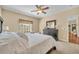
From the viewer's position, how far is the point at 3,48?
129cm

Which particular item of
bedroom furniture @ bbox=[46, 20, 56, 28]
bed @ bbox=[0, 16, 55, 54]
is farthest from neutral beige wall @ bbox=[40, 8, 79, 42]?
bed @ bbox=[0, 16, 55, 54]

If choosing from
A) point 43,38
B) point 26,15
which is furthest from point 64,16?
point 26,15

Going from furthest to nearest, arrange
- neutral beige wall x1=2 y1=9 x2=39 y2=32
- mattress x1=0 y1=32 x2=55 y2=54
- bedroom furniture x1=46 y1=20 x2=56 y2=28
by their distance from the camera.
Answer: bedroom furniture x1=46 y1=20 x2=56 y2=28 < neutral beige wall x1=2 y1=9 x2=39 y2=32 < mattress x1=0 y1=32 x2=55 y2=54

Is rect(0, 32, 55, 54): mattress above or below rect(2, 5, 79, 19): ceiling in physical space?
below

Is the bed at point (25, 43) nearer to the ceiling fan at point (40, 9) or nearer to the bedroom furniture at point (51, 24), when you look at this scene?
the bedroom furniture at point (51, 24)

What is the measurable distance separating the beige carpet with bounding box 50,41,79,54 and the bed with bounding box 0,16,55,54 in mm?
82

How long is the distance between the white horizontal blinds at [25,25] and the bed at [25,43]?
0.23 ft

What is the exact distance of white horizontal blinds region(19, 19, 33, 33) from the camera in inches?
59.0

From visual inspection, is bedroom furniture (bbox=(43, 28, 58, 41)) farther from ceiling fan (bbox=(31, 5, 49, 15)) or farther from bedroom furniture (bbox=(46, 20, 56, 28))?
ceiling fan (bbox=(31, 5, 49, 15))

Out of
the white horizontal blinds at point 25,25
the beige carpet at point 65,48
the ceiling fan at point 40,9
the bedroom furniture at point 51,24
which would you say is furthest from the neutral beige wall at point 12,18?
the beige carpet at point 65,48

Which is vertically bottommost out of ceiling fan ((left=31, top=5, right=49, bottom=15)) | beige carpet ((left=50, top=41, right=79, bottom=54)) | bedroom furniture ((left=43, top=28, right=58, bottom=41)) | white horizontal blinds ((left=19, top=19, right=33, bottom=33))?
beige carpet ((left=50, top=41, right=79, bottom=54))

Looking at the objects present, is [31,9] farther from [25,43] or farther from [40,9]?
[25,43]
